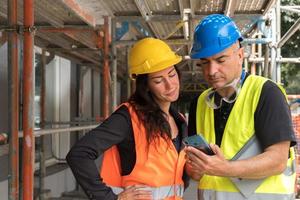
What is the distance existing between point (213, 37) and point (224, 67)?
139mm

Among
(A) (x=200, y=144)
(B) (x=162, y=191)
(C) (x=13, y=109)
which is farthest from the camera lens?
(C) (x=13, y=109)

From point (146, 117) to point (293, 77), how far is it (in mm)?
19962

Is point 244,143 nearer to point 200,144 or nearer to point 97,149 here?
point 200,144

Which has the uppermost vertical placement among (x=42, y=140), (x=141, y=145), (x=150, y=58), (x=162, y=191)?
(x=150, y=58)

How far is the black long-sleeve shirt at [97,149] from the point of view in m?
2.24

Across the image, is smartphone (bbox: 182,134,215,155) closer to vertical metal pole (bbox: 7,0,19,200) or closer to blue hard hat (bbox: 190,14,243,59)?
blue hard hat (bbox: 190,14,243,59)

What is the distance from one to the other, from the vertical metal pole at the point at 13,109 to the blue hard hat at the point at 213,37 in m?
1.61

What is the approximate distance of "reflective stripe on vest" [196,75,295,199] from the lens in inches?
83.3

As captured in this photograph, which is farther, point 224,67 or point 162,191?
point 162,191

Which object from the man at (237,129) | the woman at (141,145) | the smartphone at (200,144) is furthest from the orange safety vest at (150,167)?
the smartphone at (200,144)

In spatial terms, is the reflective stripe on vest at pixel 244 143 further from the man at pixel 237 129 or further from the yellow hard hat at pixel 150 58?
the yellow hard hat at pixel 150 58

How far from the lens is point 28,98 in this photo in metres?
3.46

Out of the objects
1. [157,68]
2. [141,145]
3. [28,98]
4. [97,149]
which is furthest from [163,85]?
[28,98]

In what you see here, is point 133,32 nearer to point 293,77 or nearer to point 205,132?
point 205,132
